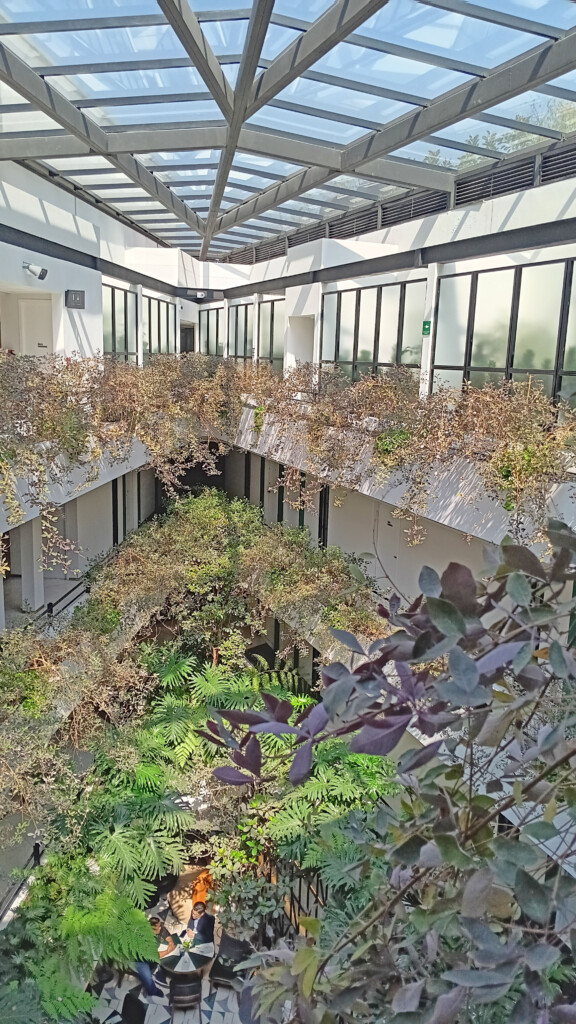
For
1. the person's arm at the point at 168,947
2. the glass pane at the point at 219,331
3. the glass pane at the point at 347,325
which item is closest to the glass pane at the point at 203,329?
the glass pane at the point at 219,331

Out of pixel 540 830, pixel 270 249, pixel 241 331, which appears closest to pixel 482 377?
pixel 540 830

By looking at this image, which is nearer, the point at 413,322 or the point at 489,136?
the point at 489,136

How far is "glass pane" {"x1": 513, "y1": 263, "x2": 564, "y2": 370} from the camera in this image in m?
9.02

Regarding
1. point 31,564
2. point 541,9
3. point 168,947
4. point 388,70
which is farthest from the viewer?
point 31,564

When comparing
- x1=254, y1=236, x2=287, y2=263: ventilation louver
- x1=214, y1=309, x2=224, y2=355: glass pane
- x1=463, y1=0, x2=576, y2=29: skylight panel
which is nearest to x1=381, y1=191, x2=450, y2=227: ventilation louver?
Answer: x1=254, y1=236, x2=287, y2=263: ventilation louver

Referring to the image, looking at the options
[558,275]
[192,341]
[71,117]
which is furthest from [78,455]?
[192,341]

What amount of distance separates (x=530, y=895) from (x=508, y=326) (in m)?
9.63

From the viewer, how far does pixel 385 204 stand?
15.5 m

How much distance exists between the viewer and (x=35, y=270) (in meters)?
12.2

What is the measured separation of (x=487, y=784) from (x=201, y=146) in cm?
995

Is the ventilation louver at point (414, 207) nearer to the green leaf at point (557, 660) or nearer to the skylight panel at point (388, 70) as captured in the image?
the skylight panel at point (388, 70)

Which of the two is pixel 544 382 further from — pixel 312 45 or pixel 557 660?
pixel 557 660

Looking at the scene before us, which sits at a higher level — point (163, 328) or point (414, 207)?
point (414, 207)

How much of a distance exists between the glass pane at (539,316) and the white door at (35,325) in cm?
983
